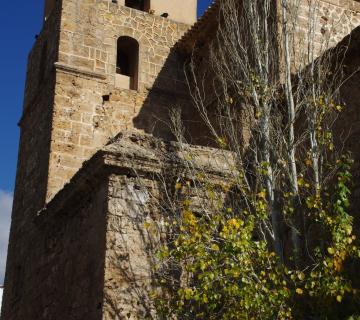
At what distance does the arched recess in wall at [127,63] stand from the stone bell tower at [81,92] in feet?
0.07

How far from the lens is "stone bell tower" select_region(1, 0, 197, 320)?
488 inches

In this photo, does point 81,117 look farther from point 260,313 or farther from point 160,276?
point 260,313

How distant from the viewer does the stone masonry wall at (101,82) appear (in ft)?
40.9

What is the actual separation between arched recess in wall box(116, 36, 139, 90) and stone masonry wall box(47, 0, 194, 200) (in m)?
0.13

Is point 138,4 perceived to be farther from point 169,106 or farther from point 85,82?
point 85,82

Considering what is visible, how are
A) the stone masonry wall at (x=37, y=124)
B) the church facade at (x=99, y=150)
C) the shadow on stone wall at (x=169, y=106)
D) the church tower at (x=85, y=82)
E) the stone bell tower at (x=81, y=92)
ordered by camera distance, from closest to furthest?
the church facade at (x=99, y=150)
the stone bell tower at (x=81, y=92)
the church tower at (x=85, y=82)
the stone masonry wall at (x=37, y=124)
the shadow on stone wall at (x=169, y=106)

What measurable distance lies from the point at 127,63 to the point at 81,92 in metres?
2.05

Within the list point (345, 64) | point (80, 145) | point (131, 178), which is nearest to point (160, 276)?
point (131, 178)

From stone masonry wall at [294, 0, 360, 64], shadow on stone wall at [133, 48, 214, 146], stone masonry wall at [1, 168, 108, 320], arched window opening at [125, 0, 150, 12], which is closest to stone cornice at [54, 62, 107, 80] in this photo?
shadow on stone wall at [133, 48, 214, 146]

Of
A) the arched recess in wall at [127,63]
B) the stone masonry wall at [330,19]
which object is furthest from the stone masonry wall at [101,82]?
the stone masonry wall at [330,19]

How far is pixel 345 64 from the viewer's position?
387 inches

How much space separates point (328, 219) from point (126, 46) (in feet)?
29.3

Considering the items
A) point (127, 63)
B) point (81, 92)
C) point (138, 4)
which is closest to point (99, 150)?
point (81, 92)

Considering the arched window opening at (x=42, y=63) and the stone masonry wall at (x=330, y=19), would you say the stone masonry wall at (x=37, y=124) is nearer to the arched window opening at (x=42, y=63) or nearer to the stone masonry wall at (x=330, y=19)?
the arched window opening at (x=42, y=63)
